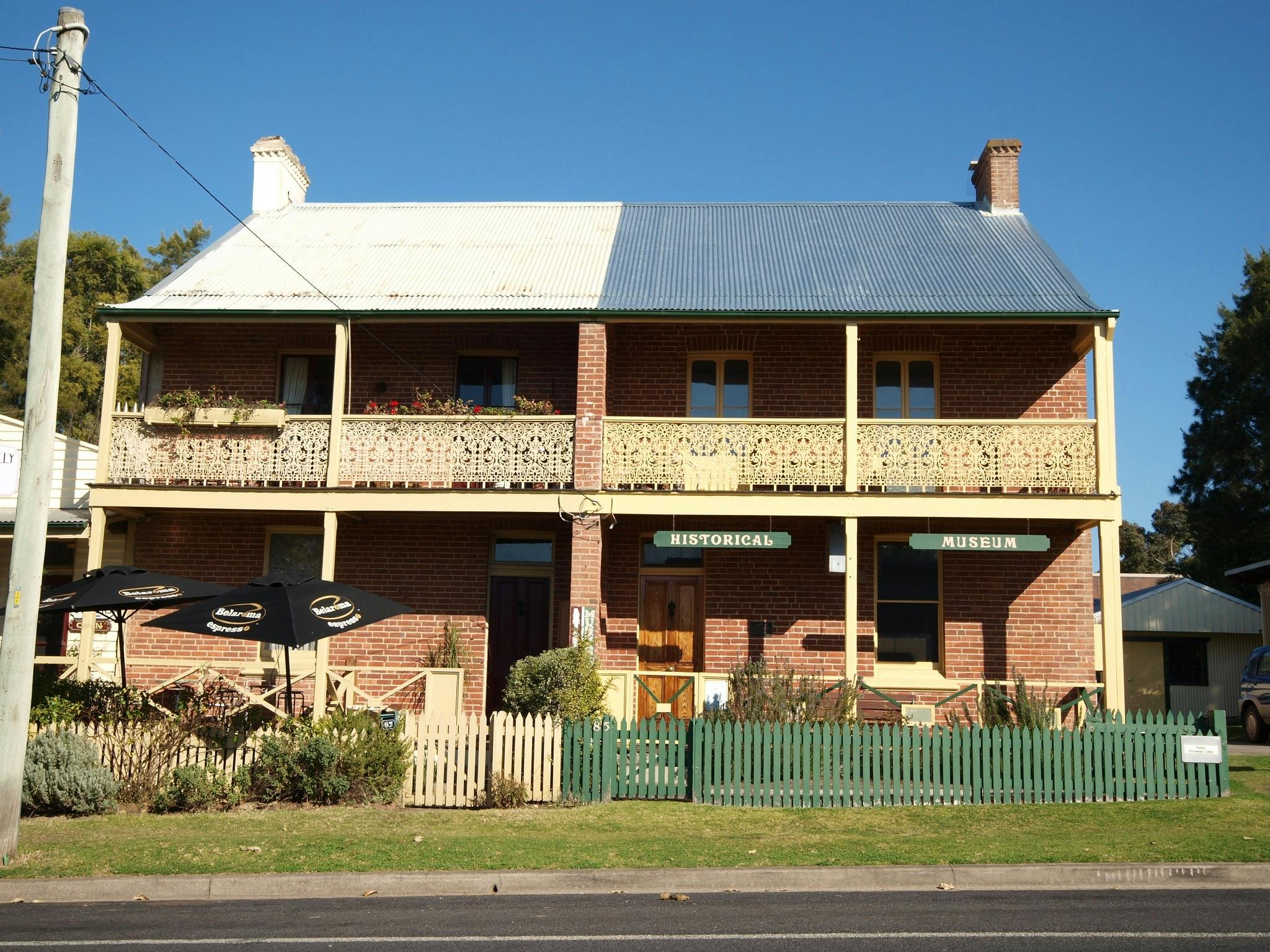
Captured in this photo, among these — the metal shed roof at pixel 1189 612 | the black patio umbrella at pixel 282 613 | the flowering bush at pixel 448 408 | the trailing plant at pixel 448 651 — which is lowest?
the trailing plant at pixel 448 651

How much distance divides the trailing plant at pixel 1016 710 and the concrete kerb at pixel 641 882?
3926 mm

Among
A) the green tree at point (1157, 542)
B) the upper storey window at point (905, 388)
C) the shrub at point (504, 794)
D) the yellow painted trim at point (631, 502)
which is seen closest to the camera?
the shrub at point (504, 794)

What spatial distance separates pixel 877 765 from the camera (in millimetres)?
13195

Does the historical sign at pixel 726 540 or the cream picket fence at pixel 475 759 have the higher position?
the historical sign at pixel 726 540

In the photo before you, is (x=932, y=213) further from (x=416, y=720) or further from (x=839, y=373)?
(x=416, y=720)

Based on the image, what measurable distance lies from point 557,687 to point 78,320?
3093 cm

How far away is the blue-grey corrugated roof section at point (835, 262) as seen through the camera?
17328 millimetres

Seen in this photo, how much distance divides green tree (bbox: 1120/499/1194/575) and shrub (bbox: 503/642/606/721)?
4425cm

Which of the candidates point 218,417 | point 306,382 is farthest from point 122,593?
point 306,382

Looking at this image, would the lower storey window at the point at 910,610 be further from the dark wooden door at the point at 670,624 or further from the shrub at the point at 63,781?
the shrub at the point at 63,781

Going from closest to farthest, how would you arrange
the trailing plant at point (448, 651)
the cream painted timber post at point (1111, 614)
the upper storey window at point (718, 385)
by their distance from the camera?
the cream painted timber post at point (1111, 614) → the trailing plant at point (448, 651) → the upper storey window at point (718, 385)

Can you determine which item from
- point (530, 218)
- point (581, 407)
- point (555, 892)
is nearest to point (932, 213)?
point (530, 218)

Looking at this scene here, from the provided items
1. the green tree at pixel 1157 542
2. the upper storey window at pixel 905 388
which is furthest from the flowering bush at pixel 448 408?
the green tree at pixel 1157 542

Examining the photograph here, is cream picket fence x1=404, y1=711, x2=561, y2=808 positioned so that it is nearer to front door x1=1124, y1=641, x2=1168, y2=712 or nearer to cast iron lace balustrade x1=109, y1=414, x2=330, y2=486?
cast iron lace balustrade x1=109, y1=414, x2=330, y2=486
